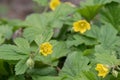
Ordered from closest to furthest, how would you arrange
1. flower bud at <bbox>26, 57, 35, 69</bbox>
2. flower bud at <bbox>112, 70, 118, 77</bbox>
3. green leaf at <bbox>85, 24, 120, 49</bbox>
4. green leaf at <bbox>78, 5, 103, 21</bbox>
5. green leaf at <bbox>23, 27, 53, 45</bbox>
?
flower bud at <bbox>112, 70, 118, 77</bbox> < flower bud at <bbox>26, 57, 35, 69</bbox> < green leaf at <bbox>23, 27, 53, 45</bbox> < green leaf at <bbox>85, 24, 120, 49</bbox> < green leaf at <bbox>78, 5, 103, 21</bbox>

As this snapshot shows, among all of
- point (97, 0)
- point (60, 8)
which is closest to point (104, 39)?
point (97, 0)

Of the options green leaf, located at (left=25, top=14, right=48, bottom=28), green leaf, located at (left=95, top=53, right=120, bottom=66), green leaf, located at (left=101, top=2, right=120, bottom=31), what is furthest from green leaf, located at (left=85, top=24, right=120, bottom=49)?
green leaf, located at (left=25, top=14, right=48, bottom=28)

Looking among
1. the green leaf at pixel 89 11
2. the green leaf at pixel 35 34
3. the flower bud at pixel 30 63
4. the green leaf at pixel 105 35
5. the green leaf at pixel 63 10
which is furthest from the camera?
the green leaf at pixel 63 10

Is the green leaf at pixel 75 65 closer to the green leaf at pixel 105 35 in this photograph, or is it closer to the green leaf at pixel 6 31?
the green leaf at pixel 105 35

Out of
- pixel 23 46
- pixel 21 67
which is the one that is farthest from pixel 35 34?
pixel 21 67

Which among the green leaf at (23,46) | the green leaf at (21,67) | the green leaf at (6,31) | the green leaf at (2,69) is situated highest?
the green leaf at (23,46)

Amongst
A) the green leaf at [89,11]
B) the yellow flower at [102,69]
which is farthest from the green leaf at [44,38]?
the green leaf at [89,11]

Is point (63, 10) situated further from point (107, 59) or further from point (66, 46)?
point (107, 59)

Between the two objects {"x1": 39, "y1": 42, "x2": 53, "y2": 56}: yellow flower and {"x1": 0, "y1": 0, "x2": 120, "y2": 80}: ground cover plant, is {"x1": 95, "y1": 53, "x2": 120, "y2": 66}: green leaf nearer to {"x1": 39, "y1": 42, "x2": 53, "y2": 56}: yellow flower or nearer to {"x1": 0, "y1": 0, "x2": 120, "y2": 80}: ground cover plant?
{"x1": 0, "y1": 0, "x2": 120, "y2": 80}: ground cover plant
